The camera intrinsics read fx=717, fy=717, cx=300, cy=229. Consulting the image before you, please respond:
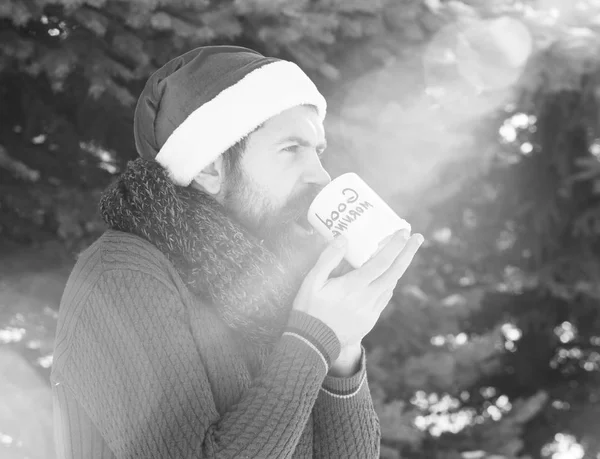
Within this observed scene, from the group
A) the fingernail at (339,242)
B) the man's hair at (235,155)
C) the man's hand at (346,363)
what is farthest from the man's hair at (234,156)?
the man's hand at (346,363)

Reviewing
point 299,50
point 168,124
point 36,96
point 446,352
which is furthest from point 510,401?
point 168,124

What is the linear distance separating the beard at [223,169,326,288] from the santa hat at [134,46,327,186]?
0.33 feet

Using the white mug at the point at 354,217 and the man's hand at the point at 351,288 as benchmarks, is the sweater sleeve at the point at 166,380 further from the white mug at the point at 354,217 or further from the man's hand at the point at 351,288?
the white mug at the point at 354,217

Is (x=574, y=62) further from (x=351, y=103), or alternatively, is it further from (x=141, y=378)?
(x=141, y=378)

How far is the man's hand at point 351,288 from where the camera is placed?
4.52 feet

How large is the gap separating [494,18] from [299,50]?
3.91 feet

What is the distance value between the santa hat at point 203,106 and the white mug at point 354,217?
0.31m

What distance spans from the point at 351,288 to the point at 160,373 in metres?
0.40

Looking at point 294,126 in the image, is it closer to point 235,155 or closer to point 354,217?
point 235,155

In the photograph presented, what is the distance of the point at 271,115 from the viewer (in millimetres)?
1733

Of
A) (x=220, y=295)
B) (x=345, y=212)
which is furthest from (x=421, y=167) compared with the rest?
(x=220, y=295)

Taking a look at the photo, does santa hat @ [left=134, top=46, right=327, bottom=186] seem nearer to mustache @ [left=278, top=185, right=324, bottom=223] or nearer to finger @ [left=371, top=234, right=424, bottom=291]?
mustache @ [left=278, top=185, right=324, bottom=223]

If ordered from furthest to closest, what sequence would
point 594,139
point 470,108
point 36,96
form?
1. point 594,139
2. point 470,108
3. point 36,96

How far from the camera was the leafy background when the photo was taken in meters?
2.80
